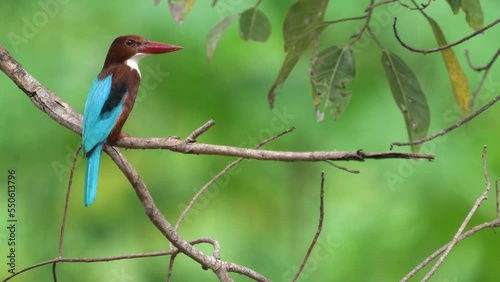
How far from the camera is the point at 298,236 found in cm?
264

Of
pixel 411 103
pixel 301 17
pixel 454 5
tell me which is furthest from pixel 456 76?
pixel 301 17

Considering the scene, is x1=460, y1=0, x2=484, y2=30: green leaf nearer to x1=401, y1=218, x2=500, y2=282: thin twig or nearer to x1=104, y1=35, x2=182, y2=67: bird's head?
x1=401, y1=218, x2=500, y2=282: thin twig

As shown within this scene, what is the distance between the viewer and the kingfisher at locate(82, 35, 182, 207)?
161 cm

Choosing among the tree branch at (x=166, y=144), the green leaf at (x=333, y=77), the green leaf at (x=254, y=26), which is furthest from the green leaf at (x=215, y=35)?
the tree branch at (x=166, y=144)

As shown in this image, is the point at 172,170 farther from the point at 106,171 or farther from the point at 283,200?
the point at 283,200

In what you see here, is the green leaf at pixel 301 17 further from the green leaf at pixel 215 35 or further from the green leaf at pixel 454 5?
the green leaf at pixel 454 5

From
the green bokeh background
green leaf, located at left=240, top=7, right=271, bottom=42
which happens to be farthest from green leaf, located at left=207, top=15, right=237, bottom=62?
the green bokeh background

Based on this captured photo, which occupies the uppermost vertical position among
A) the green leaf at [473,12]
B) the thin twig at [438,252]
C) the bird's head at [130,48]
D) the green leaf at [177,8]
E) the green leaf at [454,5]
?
the green leaf at [177,8]

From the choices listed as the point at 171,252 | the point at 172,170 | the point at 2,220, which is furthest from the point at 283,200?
the point at 171,252

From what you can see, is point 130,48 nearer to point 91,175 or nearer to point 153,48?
point 153,48

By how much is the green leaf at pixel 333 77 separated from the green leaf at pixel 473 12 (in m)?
0.30

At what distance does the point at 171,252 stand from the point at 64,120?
356 mm

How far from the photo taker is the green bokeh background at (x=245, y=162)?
2.62 meters

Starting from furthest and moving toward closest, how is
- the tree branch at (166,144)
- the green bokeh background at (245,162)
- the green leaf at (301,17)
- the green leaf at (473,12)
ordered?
the green bokeh background at (245,162), the green leaf at (301,17), the green leaf at (473,12), the tree branch at (166,144)
